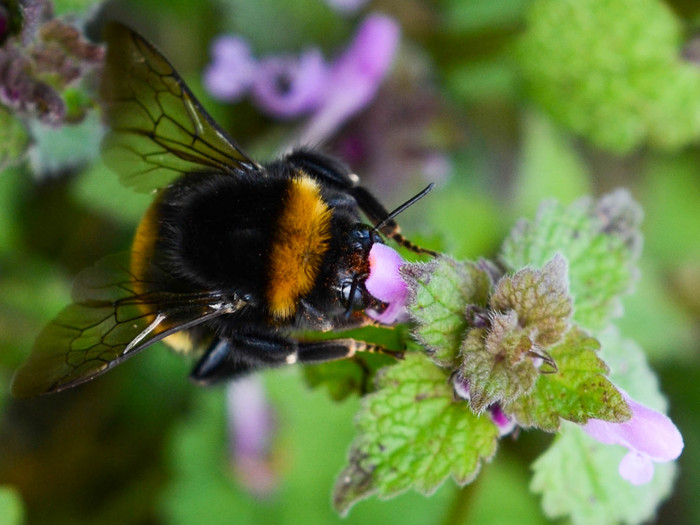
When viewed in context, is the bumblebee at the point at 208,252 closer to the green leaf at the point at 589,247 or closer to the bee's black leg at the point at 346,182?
the bee's black leg at the point at 346,182

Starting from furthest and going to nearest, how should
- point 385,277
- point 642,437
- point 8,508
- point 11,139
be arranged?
point 11,139 → point 8,508 → point 385,277 → point 642,437

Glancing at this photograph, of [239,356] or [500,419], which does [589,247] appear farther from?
[239,356]

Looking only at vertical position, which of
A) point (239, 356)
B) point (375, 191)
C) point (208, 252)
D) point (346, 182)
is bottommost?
point (375, 191)

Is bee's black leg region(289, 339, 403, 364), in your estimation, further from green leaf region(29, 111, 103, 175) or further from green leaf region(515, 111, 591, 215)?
green leaf region(515, 111, 591, 215)

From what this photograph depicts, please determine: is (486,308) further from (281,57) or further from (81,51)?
(281,57)

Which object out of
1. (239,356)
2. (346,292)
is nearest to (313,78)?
(239,356)

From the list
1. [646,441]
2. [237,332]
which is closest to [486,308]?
[646,441]
